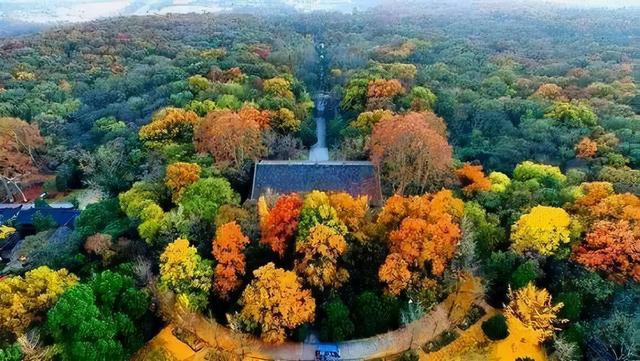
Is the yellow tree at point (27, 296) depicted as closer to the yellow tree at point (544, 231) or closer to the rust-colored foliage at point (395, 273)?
→ the rust-colored foliage at point (395, 273)

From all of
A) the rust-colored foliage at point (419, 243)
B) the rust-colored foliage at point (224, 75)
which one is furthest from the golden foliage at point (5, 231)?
the rust-colored foliage at point (224, 75)

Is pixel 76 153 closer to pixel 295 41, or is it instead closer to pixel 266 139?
pixel 266 139

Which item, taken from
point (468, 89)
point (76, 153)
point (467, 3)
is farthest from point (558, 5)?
point (76, 153)

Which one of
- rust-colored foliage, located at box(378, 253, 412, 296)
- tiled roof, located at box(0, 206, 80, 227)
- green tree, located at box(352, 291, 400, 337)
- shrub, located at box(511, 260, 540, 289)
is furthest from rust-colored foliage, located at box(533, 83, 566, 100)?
tiled roof, located at box(0, 206, 80, 227)

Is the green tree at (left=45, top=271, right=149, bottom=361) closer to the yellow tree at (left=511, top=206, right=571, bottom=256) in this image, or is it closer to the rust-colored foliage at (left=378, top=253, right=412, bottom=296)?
the rust-colored foliage at (left=378, top=253, right=412, bottom=296)

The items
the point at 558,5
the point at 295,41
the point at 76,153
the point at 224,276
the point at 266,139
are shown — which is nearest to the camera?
the point at 224,276

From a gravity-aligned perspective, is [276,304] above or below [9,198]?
above

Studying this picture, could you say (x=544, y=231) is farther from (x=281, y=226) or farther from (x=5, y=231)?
(x=5, y=231)
